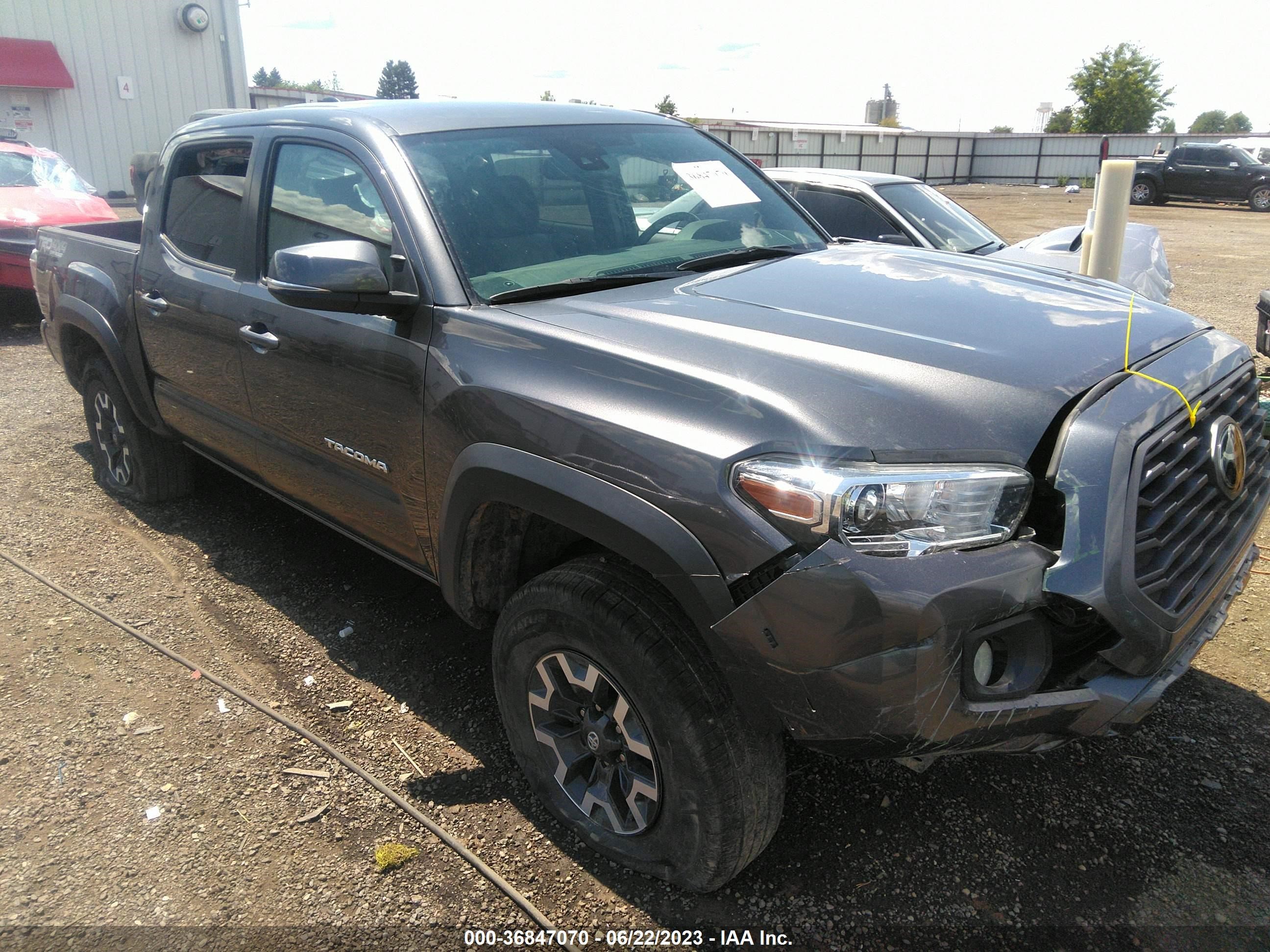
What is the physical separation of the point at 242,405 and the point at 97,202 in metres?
8.76

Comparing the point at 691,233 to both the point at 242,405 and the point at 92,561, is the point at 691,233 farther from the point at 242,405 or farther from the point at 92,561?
the point at 92,561

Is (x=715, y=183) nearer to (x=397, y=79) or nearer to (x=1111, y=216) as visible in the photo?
(x=1111, y=216)

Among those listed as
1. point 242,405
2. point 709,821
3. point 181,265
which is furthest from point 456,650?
point 181,265

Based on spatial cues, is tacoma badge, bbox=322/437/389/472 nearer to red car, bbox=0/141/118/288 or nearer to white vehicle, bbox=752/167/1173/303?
→ white vehicle, bbox=752/167/1173/303

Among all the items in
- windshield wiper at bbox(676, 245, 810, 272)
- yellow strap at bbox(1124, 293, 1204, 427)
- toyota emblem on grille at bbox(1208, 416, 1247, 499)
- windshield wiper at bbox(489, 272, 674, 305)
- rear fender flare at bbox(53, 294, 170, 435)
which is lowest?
rear fender flare at bbox(53, 294, 170, 435)

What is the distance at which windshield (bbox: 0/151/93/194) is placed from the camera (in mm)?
10078

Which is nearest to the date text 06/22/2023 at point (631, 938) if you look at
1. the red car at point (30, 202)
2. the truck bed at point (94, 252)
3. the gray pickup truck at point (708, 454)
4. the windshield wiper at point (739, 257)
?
the gray pickup truck at point (708, 454)

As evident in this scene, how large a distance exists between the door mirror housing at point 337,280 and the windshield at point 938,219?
4.68 meters

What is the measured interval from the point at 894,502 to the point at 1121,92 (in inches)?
2510

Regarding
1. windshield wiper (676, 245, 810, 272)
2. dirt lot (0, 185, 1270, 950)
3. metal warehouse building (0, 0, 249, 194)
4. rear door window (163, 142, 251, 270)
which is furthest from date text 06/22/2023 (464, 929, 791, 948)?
metal warehouse building (0, 0, 249, 194)

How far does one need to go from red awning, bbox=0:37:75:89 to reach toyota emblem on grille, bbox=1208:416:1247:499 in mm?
22129

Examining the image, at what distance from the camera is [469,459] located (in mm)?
2418

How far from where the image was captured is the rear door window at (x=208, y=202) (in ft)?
11.7

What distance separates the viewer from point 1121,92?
179 feet
